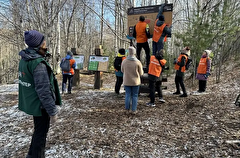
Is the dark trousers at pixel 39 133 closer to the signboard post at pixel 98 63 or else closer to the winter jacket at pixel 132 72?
the winter jacket at pixel 132 72

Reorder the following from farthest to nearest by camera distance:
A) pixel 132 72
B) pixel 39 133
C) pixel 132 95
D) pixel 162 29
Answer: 1. pixel 162 29
2. pixel 132 95
3. pixel 132 72
4. pixel 39 133

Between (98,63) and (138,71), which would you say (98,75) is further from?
(138,71)

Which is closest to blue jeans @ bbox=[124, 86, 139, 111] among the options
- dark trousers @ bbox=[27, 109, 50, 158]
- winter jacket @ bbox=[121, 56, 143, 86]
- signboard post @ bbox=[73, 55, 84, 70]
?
winter jacket @ bbox=[121, 56, 143, 86]

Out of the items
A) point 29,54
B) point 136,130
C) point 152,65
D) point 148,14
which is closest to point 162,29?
point 148,14

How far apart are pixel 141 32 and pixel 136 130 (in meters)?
3.97

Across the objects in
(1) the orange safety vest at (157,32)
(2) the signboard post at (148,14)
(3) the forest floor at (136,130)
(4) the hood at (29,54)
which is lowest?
(3) the forest floor at (136,130)

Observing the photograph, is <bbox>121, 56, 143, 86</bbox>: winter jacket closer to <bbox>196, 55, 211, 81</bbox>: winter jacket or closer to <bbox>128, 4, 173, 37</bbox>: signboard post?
<bbox>128, 4, 173, 37</bbox>: signboard post

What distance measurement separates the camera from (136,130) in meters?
3.77

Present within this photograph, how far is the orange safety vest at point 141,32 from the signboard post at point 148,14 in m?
0.47

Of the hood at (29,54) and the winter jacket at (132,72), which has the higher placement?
the hood at (29,54)

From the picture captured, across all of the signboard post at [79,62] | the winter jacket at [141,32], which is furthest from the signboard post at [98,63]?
the winter jacket at [141,32]

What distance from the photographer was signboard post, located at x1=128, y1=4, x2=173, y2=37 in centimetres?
609

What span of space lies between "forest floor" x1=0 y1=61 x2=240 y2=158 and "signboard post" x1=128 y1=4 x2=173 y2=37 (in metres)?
3.10

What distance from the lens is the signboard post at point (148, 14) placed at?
6.09 m
